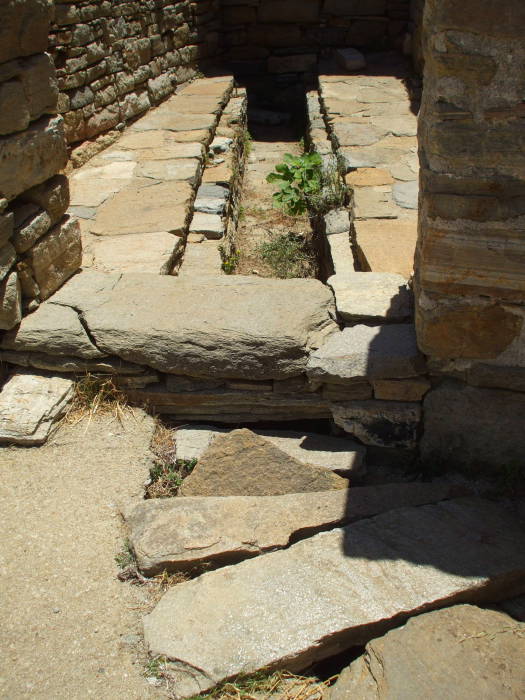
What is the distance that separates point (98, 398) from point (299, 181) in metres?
3.17

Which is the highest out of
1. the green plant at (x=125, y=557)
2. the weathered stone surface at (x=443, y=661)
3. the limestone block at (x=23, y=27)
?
the limestone block at (x=23, y=27)

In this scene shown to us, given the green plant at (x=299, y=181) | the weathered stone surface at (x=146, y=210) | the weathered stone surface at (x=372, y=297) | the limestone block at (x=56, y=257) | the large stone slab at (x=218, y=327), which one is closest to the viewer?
the large stone slab at (x=218, y=327)

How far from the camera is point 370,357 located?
2.81 metres

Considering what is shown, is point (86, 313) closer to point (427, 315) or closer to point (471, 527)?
point (427, 315)

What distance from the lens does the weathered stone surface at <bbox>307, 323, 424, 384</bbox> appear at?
2.77 metres

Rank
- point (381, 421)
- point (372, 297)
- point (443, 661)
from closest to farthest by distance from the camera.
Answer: point (443, 661), point (381, 421), point (372, 297)

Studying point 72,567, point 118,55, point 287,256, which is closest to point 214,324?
point 72,567

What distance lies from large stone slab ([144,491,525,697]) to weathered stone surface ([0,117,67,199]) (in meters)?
1.89

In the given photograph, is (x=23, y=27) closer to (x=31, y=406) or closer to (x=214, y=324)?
(x=214, y=324)

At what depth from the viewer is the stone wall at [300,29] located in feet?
28.9

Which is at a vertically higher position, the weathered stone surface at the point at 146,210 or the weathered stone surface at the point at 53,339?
the weathered stone surface at the point at 146,210

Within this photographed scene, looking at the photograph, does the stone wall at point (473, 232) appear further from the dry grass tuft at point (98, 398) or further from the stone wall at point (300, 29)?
the stone wall at point (300, 29)

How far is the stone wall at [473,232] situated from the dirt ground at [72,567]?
1402mm

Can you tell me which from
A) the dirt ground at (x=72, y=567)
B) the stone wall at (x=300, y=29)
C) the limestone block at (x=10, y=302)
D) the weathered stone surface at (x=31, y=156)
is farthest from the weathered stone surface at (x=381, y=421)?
the stone wall at (x=300, y=29)
